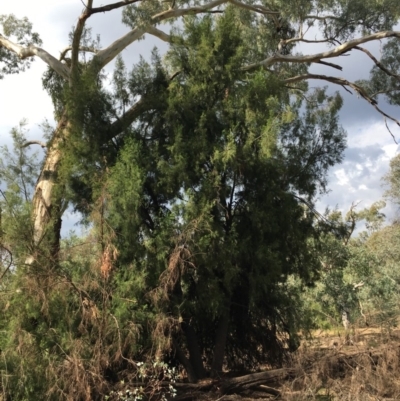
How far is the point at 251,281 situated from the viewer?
30.4 feet

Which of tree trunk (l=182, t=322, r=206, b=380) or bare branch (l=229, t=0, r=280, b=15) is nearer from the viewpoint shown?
tree trunk (l=182, t=322, r=206, b=380)

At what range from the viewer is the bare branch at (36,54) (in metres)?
11.7

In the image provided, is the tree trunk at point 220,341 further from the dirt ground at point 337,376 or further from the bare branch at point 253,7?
the bare branch at point 253,7

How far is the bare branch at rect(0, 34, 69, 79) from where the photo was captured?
11.7 metres

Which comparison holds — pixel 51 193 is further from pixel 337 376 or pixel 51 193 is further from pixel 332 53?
pixel 332 53

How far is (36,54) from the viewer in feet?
40.3

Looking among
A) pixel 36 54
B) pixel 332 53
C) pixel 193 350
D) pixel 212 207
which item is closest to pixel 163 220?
pixel 212 207

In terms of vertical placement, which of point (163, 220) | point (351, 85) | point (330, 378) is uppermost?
point (351, 85)

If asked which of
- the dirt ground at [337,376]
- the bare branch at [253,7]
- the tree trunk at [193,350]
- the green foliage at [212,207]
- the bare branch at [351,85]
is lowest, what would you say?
the dirt ground at [337,376]

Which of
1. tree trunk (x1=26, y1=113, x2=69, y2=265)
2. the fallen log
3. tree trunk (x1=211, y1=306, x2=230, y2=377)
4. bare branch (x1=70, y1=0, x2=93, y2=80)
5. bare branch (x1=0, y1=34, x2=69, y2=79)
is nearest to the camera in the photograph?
the fallen log

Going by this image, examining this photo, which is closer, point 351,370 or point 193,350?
point 351,370

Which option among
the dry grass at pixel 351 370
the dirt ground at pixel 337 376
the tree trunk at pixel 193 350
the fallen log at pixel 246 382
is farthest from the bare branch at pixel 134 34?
the dry grass at pixel 351 370

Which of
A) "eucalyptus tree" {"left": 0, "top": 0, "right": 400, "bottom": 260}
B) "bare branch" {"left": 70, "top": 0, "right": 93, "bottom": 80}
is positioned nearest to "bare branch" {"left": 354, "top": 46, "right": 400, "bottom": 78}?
"eucalyptus tree" {"left": 0, "top": 0, "right": 400, "bottom": 260}

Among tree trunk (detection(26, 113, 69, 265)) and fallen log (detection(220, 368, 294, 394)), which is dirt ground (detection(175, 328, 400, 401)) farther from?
tree trunk (detection(26, 113, 69, 265))
